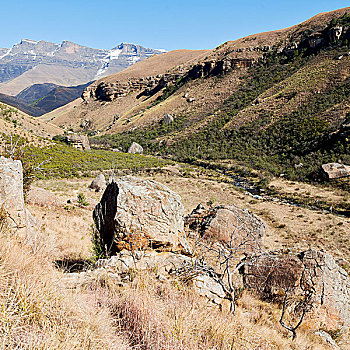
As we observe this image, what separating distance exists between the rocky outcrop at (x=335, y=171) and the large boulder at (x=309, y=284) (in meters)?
19.0

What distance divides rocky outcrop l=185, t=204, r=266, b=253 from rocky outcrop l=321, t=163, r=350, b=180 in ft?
47.5

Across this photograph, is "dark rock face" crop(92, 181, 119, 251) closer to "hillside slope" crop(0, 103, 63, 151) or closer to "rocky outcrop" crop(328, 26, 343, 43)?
"hillside slope" crop(0, 103, 63, 151)

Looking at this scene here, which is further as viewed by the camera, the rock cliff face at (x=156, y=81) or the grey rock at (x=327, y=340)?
the rock cliff face at (x=156, y=81)

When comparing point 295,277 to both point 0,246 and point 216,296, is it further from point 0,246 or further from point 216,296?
point 0,246

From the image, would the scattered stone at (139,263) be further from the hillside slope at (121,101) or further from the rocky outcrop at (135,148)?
the hillside slope at (121,101)

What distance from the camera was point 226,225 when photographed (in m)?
10.4

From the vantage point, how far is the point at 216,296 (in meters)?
3.72

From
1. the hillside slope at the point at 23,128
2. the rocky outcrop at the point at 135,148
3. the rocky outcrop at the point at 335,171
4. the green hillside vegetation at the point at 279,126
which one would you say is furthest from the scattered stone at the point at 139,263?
the rocky outcrop at the point at 135,148

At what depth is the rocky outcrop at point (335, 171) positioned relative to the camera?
71.6 ft

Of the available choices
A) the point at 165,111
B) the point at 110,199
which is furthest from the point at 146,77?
the point at 110,199

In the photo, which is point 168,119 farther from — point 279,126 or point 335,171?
point 335,171

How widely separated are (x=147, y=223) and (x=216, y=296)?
7.48ft

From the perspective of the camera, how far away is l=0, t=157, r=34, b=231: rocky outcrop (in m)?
4.19

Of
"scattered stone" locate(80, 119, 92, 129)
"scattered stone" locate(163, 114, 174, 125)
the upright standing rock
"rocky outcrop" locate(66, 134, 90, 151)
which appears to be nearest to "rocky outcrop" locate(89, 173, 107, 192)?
the upright standing rock
